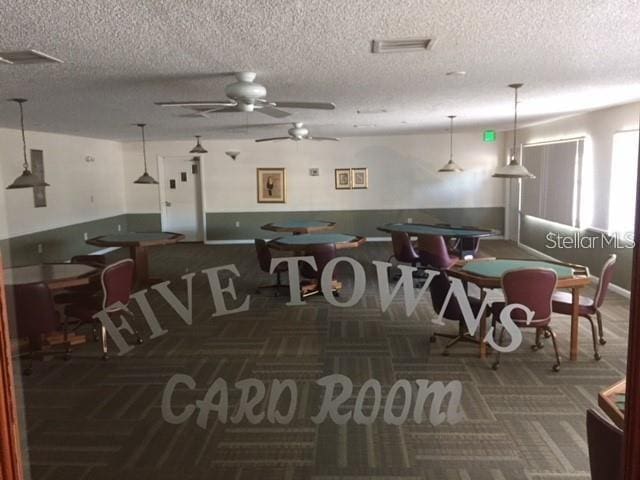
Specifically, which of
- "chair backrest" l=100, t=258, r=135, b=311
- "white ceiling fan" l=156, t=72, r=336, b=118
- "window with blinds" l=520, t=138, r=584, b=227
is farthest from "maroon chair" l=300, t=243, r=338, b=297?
"window with blinds" l=520, t=138, r=584, b=227

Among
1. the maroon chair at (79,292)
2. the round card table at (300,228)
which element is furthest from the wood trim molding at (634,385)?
the round card table at (300,228)

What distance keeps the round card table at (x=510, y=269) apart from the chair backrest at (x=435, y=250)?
1.46 meters

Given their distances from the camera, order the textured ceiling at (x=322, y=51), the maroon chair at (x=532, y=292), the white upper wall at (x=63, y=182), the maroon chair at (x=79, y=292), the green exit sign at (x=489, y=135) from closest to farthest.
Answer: the textured ceiling at (x=322, y=51), the maroon chair at (x=532, y=292), the maroon chair at (x=79, y=292), the white upper wall at (x=63, y=182), the green exit sign at (x=489, y=135)

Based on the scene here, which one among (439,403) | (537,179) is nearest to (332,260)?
(439,403)

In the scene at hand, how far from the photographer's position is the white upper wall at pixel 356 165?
438 inches

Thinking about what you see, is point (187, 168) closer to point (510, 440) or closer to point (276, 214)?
point (276, 214)

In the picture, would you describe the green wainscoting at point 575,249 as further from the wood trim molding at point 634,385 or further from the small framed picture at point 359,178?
the wood trim molding at point 634,385

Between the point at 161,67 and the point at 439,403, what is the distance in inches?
122

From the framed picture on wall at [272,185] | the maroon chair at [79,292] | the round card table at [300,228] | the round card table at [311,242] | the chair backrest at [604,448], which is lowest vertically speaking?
the maroon chair at [79,292]

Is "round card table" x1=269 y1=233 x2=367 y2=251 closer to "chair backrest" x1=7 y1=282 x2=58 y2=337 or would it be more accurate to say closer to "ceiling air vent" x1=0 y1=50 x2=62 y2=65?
"chair backrest" x1=7 y1=282 x2=58 y2=337

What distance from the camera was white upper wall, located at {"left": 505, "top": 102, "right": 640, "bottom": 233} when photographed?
247 inches

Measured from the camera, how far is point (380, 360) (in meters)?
4.37

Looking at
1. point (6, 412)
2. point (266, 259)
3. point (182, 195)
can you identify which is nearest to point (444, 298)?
point (266, 259)

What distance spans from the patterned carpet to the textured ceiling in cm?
236
